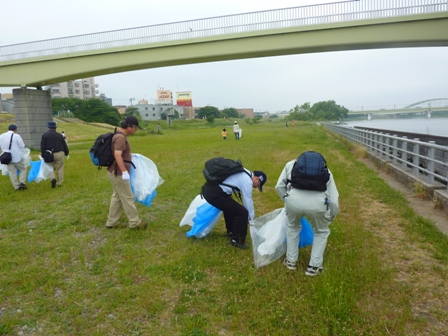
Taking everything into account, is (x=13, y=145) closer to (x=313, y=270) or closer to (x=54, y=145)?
(x=54, y=145)

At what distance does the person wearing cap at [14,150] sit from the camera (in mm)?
7652

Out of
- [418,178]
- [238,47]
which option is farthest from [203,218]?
[238,47]

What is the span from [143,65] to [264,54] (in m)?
7.47

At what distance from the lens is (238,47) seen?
1902cm

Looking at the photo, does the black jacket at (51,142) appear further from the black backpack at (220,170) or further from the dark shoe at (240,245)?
the dark shoe at (240,245)

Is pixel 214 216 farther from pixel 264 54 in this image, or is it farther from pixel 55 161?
pixel 264 54

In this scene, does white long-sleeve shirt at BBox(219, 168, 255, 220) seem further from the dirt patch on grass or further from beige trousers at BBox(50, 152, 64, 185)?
beige trousers at BBox(50, 152, 64, 185)

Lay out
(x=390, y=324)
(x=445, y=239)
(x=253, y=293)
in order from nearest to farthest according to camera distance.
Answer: (x=390, y=324), (x=253, y=293), (x=445, y=239)

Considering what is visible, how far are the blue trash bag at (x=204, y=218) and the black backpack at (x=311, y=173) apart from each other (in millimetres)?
1486

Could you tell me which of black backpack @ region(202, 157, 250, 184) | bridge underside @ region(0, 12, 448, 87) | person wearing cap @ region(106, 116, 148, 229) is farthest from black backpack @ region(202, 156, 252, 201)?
bridge underside @ region(0, 12, 448, 87)

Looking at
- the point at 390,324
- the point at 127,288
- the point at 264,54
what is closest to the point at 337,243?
the point at 390,324

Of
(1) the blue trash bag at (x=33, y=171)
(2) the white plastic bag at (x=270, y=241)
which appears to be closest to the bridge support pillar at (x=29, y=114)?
(1) the blue trash bag at (x=33, y=171)

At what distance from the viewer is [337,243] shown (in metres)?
4.18

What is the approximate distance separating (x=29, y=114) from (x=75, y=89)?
93.5 meters
